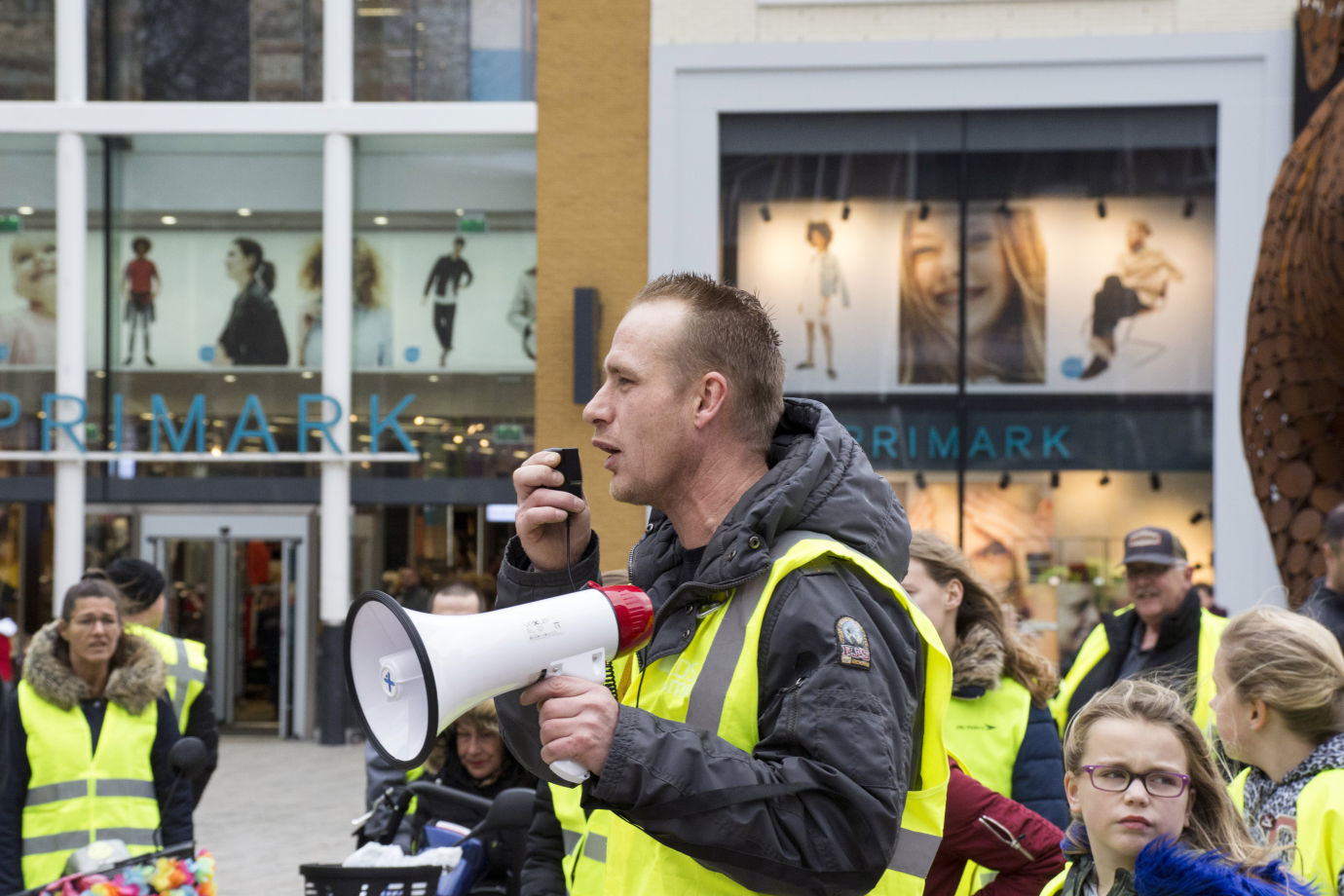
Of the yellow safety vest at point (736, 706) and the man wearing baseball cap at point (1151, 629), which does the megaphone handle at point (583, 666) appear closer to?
the yellow safety vest at point (736, 706)

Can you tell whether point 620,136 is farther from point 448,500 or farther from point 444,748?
point 444,748

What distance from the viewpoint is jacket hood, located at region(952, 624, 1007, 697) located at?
13.4ft

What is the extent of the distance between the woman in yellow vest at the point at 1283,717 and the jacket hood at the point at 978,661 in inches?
38.8

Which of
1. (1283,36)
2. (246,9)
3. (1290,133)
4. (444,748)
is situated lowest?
(444,748)

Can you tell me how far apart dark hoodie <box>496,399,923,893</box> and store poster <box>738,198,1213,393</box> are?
12.5m

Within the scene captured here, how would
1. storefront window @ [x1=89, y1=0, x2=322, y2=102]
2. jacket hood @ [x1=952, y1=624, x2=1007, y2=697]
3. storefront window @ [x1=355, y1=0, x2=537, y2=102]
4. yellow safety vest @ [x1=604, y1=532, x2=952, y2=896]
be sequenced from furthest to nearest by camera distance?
storefront window @ [x1=89, y1=0, x2=322, y2=102] → storefront window @ [x1=355, y1=0, x2=537, y2=102] → jacket hood @ [x1=952, y1=624, x2=1007, y2=697] → yellow safety vest @ [x1=604, y1=532, x2=952, y2=896]

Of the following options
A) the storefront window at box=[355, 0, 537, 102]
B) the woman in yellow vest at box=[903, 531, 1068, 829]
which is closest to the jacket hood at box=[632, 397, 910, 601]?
the woman in yellow vest at box=[903, 531, 1068, 829]

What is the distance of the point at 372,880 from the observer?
3953 millimetres

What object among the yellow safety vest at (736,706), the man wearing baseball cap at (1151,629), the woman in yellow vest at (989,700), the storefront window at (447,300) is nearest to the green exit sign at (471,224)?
the storefront window at (447,300)

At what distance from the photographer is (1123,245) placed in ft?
47.5

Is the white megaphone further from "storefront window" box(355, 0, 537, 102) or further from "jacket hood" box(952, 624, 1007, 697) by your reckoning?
"storefront window" box(355, 0, 537, 102)

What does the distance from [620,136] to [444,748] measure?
34.5ft

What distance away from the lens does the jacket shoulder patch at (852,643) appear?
6.35 feet

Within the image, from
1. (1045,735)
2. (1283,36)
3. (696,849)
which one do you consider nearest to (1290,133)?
(1283,36)
